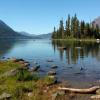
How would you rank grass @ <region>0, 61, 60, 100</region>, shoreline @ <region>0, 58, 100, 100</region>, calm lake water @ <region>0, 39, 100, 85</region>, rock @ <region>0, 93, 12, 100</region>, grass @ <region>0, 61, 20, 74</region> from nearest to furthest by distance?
rock @ <region>0, 93, 12, 100</region> < grass @ <region>0, 61, 60, 100</region> < shoreline @ <region>0, 58, 100, 100</region> < calm lake water @ <region>0, 39, 100, 85</region> < grass @ <region>0, 61, 20, 74</region>

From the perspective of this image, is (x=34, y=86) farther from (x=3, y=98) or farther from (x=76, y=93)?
(x=3, y=98)

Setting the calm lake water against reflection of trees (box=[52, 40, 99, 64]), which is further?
reflection of trees (box=[52, 40, 99, 64])

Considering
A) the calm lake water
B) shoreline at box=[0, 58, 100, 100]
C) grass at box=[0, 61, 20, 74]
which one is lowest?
the calm lake water

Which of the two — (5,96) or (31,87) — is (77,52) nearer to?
(31,87)

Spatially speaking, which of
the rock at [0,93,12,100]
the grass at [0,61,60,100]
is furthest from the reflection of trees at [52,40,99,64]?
the rock at [0,93,12,100]

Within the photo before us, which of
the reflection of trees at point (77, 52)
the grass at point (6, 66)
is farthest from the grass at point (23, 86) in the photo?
the reflection of trees at point (77, 52)

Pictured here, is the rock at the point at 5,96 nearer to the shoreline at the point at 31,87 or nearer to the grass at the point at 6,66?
the shoreline at the point at 31,87

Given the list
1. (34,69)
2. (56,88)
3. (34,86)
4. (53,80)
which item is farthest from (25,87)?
(34,69)

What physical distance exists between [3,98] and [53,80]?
30.8 ft

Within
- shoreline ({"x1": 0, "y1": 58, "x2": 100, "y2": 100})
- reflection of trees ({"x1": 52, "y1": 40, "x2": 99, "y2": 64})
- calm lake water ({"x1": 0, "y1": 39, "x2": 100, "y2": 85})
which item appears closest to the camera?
shoreline ({"x1": 0, "y1": 58, "x2": 100, "y2": 100})

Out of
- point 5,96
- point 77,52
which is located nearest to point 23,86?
point 5,96

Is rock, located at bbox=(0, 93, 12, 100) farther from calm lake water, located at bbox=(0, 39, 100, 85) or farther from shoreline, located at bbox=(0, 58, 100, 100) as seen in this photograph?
calm lake water, located at bbox=(0, 39, 100, 85)

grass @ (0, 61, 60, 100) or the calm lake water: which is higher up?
grass @ (0, 61, 60, 100)

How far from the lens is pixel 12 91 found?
2078cm
